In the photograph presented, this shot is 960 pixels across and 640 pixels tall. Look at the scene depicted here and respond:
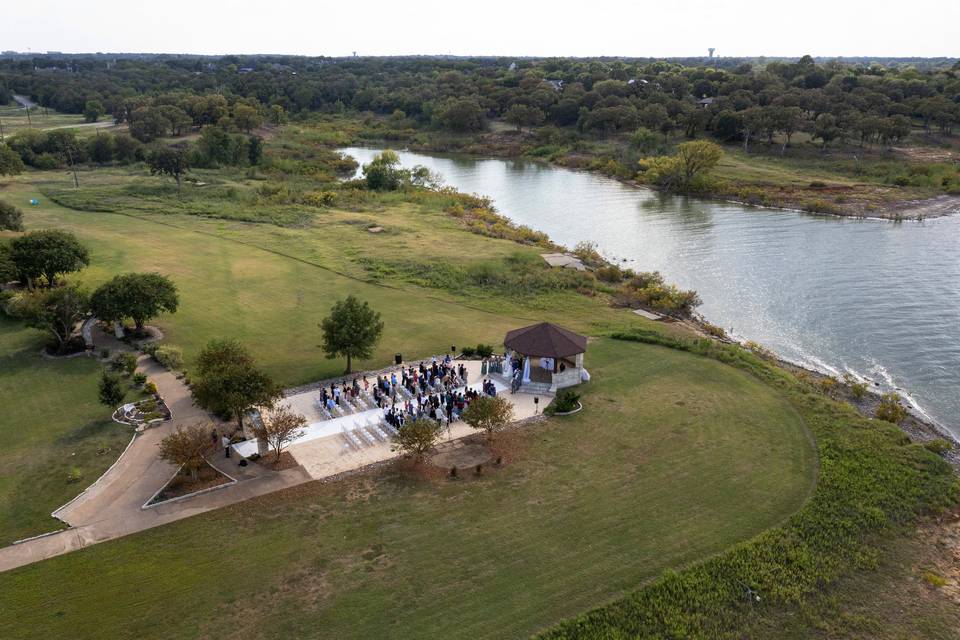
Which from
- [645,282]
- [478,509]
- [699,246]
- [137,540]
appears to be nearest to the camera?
[137,540]

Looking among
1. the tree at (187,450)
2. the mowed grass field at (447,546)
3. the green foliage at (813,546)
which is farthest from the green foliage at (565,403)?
the tree at (187,450)

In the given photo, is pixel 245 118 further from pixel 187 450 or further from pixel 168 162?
pixel 187 450

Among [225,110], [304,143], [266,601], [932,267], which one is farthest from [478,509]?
[225,110]

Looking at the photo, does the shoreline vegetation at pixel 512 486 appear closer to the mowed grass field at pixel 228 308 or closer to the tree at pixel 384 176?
the mowed grass field at pixel 228 308

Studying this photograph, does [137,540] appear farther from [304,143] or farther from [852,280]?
[304,143]

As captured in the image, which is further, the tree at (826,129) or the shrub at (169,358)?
the tree at (826,129)

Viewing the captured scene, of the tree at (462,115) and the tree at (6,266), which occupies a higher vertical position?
the tree at (462,115)

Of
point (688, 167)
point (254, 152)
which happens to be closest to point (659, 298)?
point (688, 167)
